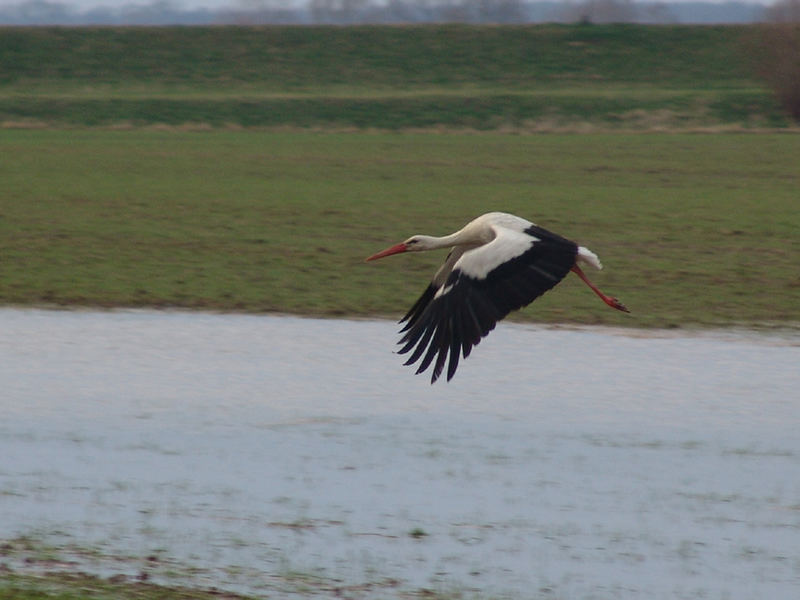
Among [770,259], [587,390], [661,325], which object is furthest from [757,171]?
[587,390]

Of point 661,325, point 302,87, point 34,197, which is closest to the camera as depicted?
point 661,325

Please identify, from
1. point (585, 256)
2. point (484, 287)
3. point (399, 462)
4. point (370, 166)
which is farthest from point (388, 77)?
point (484, 287)

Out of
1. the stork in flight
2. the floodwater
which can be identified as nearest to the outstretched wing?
the stork in flight

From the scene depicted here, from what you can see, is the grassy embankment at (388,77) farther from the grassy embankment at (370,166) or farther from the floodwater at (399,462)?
the floodwater at (399,462)

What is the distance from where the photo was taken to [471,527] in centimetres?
657

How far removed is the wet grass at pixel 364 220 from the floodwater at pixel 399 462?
1.40 meters

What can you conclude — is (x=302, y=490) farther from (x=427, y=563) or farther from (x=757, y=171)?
(x=757, y=171)

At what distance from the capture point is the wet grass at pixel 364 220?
1290 centimetres

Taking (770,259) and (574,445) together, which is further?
(770,259)

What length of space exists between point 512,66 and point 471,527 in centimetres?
4180

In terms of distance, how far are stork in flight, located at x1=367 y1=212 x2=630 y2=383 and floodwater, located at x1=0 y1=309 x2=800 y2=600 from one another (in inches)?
27.2

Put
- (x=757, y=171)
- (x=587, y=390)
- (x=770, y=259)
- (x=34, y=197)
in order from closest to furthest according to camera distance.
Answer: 1. (x=587, y=390)
2. (x=770, y=259)
3. (x=34, y=197)
4. (x=757, y=171)

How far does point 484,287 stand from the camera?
7.38 m

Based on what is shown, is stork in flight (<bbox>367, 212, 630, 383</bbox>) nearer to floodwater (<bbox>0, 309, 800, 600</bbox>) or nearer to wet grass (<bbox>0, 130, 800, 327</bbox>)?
floodwater (<bbox>0, 309, 800, 600</bbox>)
